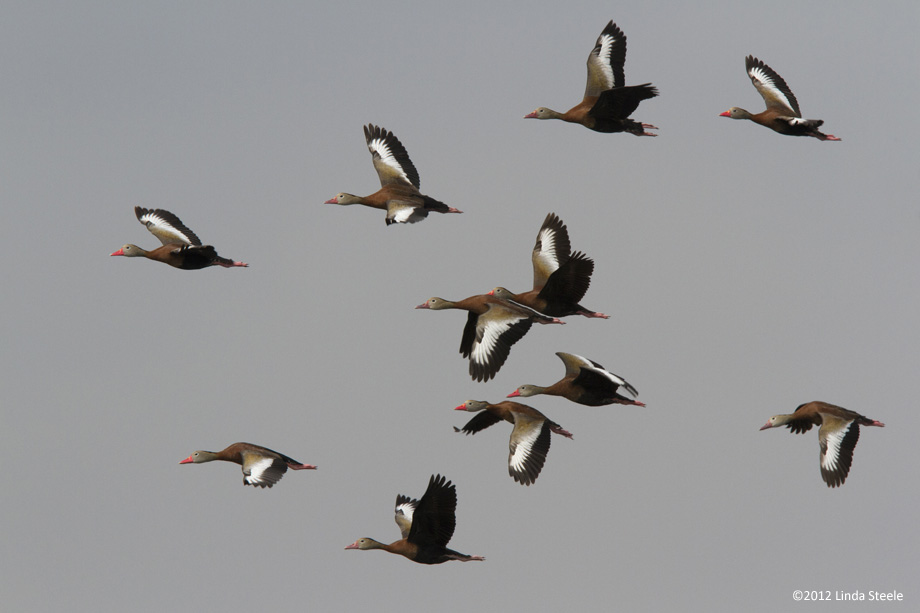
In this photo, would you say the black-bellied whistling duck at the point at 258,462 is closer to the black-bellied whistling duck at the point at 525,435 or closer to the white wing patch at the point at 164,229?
the black-bellied whistling duck at the point at 525,435

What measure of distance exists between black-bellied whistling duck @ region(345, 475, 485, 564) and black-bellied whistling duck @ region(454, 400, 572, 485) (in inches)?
72.2

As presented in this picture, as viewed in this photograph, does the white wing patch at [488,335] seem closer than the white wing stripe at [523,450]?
Result: No

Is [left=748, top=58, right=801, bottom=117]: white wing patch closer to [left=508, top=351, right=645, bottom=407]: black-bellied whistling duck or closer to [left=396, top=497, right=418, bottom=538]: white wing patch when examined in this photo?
[left=508, top=351, right=645, bottom=407]: black-bellied whistling duck

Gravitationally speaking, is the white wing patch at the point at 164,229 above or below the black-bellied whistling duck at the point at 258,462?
above

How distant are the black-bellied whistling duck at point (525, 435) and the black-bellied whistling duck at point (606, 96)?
21.8 ft

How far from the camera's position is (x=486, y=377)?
92.1ft

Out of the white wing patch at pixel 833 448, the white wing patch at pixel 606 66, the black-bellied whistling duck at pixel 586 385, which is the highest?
the white wing patch at pixel 606 66

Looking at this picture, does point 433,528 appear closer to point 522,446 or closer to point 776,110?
point 522,446

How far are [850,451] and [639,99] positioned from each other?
326 inches

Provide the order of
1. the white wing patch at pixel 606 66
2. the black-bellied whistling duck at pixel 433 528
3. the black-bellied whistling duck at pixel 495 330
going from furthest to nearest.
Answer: the white wing patch at pixel 606 66 < the black-bellied whistling duck at pixel 495 330 < the black-bellied whistling duck at pixel 433 528

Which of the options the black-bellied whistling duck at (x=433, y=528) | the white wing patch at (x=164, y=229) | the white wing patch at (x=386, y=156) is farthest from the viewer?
the white wing patch at (x=386, y=156)

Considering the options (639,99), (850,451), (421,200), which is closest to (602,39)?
(639,99)

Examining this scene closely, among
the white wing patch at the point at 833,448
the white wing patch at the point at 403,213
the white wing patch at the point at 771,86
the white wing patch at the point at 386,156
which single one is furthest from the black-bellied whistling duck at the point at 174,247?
the white wing patch at the point at 771,86

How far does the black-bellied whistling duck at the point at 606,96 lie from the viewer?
29.5 metres
